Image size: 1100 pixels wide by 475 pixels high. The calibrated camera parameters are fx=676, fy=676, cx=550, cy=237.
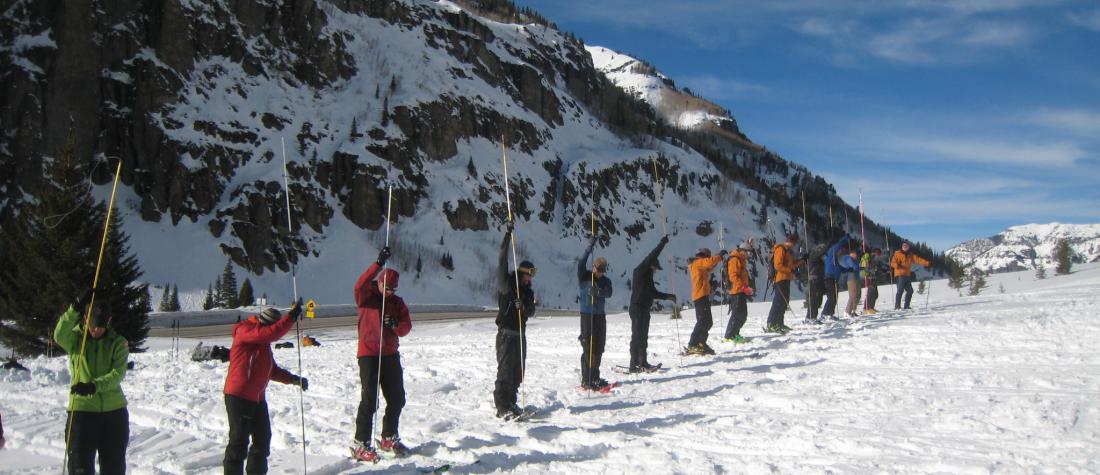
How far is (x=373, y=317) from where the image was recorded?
19.7ft

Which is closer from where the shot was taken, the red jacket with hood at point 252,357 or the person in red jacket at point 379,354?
the red jacket with hood at point 252,357

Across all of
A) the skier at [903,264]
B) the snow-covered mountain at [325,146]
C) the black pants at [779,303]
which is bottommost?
the black pants at [779,303]

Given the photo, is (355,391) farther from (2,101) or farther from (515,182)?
(515,182)

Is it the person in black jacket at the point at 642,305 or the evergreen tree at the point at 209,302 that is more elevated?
the person in black jacket at the point at 642,305

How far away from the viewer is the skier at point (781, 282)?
12.7 metres

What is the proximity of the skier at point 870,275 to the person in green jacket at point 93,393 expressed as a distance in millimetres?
15859

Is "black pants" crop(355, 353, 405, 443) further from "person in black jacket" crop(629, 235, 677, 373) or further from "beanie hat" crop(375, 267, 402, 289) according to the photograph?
"person in black jacket" crop(629, 235, 677, 373)

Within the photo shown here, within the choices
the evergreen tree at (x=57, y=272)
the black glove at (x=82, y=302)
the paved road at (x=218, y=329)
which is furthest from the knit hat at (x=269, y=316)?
the paved road at (x=218, y=329)

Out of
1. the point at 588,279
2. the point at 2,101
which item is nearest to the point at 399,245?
the point at 2,101

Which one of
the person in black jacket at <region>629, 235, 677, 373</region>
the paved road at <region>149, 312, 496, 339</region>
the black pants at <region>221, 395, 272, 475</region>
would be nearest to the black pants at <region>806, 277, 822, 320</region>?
the person in black jacket at <region>629, 235, 677, 373</region>

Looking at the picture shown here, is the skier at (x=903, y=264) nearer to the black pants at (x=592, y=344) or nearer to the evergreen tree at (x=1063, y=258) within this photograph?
the black pants at (x=592, y=344)

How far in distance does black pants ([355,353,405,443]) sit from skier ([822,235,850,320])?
11.6 metres

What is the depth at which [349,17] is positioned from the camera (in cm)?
8169

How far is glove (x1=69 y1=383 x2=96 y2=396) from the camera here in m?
4.43
